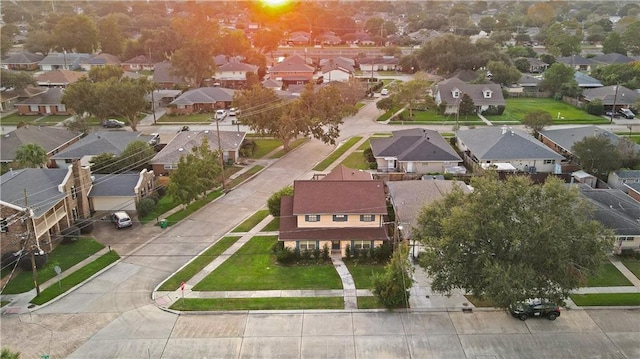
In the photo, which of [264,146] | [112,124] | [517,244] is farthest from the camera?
[112,124]

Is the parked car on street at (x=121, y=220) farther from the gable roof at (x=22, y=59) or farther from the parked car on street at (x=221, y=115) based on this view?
the gable roof at (x=22, y=59)

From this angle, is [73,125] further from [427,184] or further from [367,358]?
[367,358]

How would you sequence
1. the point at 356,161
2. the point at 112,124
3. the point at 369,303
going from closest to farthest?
the point at 369,303
the point at 356,161
the point at 112,124

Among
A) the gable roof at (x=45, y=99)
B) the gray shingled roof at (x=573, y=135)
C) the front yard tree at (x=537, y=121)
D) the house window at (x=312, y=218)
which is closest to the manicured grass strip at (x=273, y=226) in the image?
the house window at (x=312, y=218)

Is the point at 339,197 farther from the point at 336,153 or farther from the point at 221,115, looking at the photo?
the point at 221,115

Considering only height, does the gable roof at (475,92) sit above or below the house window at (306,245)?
above

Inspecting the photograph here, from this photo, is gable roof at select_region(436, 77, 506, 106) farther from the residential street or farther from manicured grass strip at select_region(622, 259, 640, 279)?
the residential street

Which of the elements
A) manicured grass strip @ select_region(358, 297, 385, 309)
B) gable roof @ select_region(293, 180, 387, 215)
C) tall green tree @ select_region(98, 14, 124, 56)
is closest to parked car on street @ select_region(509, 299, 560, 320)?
manicured grass strip @ select_region(358, 297, 385, 309)

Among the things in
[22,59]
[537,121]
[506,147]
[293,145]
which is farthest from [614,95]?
[22,59]
